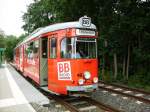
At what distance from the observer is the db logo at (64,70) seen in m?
10.9

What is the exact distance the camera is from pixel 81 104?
11086mm

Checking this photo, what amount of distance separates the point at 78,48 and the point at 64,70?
38.1 inches

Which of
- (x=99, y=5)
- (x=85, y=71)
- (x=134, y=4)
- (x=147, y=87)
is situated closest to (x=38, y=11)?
(x=99, y=5)

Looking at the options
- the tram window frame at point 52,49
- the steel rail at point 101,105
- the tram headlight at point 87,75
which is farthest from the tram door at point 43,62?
the tram headlight at point 87,75

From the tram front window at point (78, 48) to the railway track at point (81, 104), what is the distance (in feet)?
5.56

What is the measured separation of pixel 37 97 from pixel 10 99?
1.09 m

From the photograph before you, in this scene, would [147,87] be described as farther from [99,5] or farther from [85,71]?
[99,5]

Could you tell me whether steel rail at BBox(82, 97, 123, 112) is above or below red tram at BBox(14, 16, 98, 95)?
below

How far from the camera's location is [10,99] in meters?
12.3

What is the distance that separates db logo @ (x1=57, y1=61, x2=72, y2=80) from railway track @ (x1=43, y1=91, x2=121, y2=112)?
37.0 inches

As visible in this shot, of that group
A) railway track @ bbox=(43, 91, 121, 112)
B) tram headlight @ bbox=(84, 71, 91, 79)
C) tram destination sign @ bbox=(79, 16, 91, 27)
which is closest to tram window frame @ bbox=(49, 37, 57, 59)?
tram destination sign @ bbox=(79, 16, 91, 27)

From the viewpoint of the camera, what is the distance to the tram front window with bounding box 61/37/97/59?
35.7 ft

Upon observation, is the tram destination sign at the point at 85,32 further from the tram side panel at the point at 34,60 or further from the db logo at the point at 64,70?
the tram side panel at the point at 34,60

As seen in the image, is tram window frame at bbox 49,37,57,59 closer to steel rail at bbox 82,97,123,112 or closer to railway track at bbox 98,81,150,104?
steel rail at bbox 82,97,123,112
